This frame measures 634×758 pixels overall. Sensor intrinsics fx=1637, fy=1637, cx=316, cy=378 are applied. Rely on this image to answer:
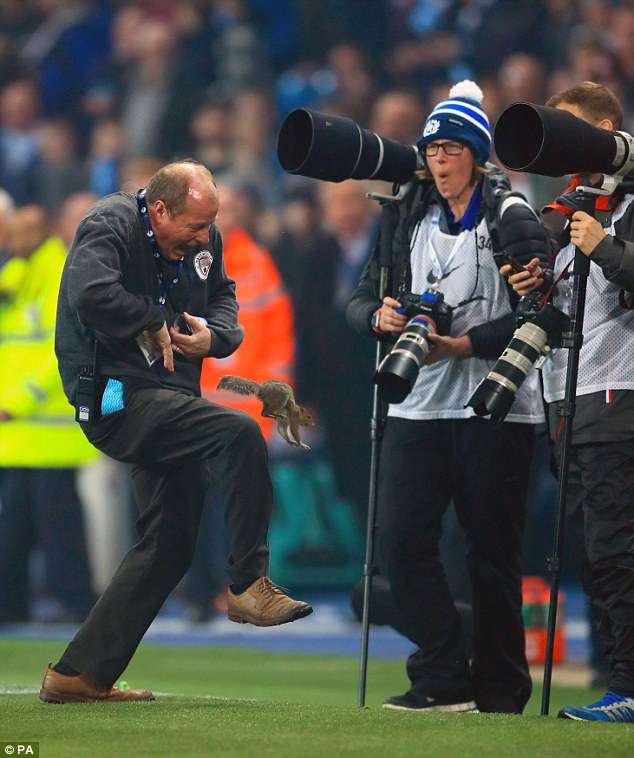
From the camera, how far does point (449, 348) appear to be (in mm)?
5121

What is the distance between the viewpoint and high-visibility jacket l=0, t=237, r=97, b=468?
31.0 ft

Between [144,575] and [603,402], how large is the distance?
145cm

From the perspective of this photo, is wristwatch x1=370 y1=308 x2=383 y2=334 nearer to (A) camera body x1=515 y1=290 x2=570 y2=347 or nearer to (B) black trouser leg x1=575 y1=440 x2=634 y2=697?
(A) camera body x1=515 y1=290 x2=570 y2=347

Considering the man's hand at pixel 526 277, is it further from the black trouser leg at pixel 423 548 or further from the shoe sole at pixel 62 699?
the shoe sole at pixel 62 699

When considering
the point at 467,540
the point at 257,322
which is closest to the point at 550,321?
the point at 467,540

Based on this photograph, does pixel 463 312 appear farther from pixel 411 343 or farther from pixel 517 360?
pixel 517 360

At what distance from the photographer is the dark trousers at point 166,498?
4.77m

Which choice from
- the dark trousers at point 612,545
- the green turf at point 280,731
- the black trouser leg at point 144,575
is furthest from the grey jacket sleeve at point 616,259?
the black trouser leg at point 144,575

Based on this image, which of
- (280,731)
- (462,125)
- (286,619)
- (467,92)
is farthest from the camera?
(467,92)

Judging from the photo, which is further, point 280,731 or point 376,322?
point 376,322

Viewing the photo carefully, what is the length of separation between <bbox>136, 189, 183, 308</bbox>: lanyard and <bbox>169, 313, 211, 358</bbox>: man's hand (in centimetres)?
12

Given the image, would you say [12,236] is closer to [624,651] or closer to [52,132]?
[52,132]

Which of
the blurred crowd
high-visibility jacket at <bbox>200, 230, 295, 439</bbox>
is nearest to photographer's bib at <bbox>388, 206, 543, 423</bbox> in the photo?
the blurred crowd

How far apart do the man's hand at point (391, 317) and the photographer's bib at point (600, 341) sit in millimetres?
503
